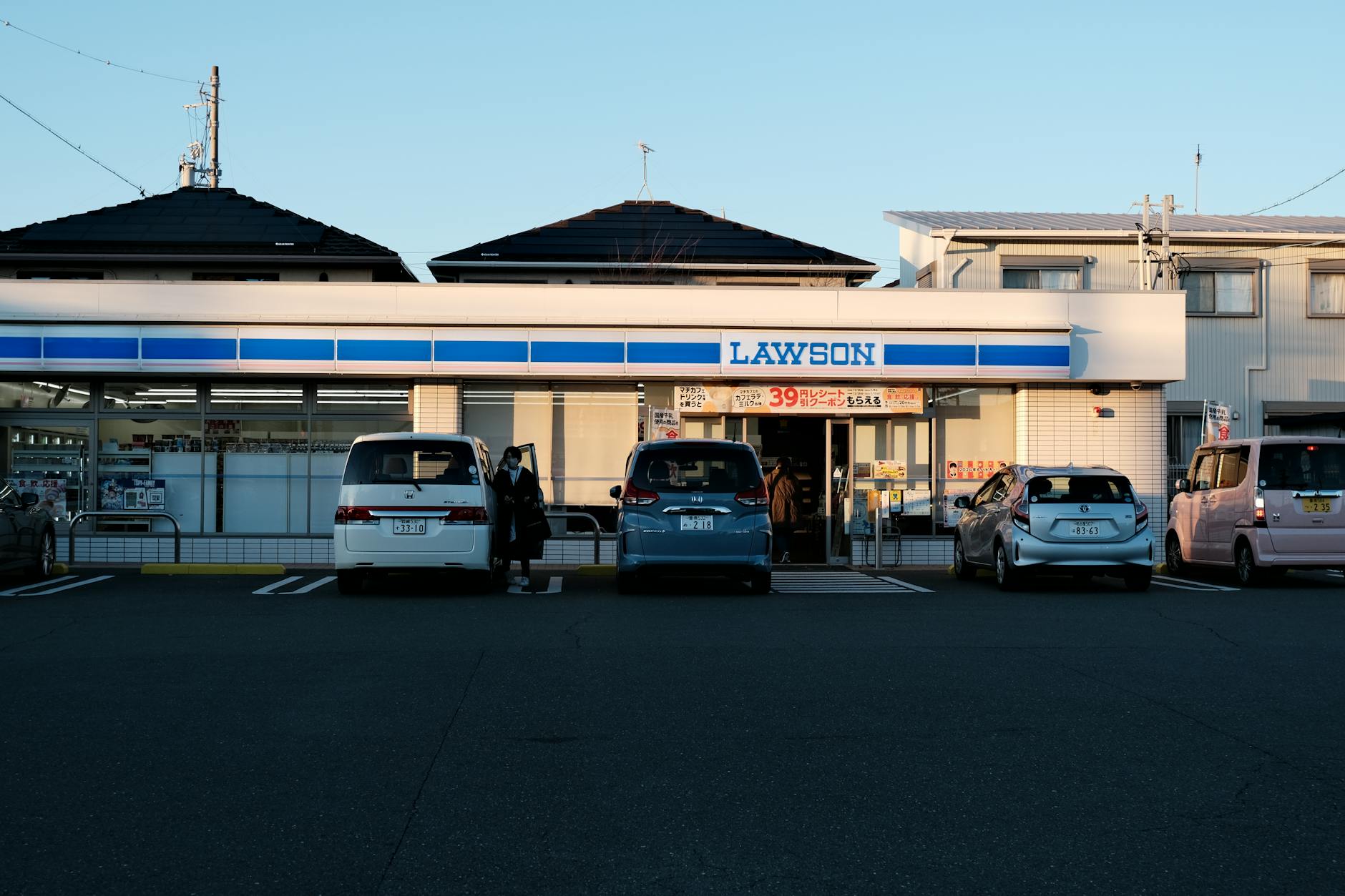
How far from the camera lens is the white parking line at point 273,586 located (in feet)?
50.6

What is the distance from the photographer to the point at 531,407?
2233cm

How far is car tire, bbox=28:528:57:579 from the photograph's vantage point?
17.2 metres

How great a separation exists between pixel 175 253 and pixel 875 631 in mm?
19530

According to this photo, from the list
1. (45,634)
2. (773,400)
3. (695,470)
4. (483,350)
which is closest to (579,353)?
(483,350)

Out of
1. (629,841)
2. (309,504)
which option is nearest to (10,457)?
(309,504)

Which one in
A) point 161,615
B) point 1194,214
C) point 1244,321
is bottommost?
point 161,615

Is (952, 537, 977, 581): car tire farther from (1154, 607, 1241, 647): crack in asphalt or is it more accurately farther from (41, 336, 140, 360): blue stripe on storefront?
(41, 336, 140, 360): blue stripe on storefront

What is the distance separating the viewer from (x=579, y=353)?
21500 mm

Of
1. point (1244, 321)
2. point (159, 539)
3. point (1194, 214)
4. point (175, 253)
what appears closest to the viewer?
point (159, 539)

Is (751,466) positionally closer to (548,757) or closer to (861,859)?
(548,757)

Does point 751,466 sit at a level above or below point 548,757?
above

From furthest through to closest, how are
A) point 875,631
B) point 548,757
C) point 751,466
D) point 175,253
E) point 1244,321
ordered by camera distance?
point 1244,321 → point 175,253 → point 751,466 → point 875,631 → point 548,757

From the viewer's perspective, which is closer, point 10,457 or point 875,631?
point 875,631

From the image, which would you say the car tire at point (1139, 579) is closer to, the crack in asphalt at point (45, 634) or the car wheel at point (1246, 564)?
the car wheel at point (1246, 564)
